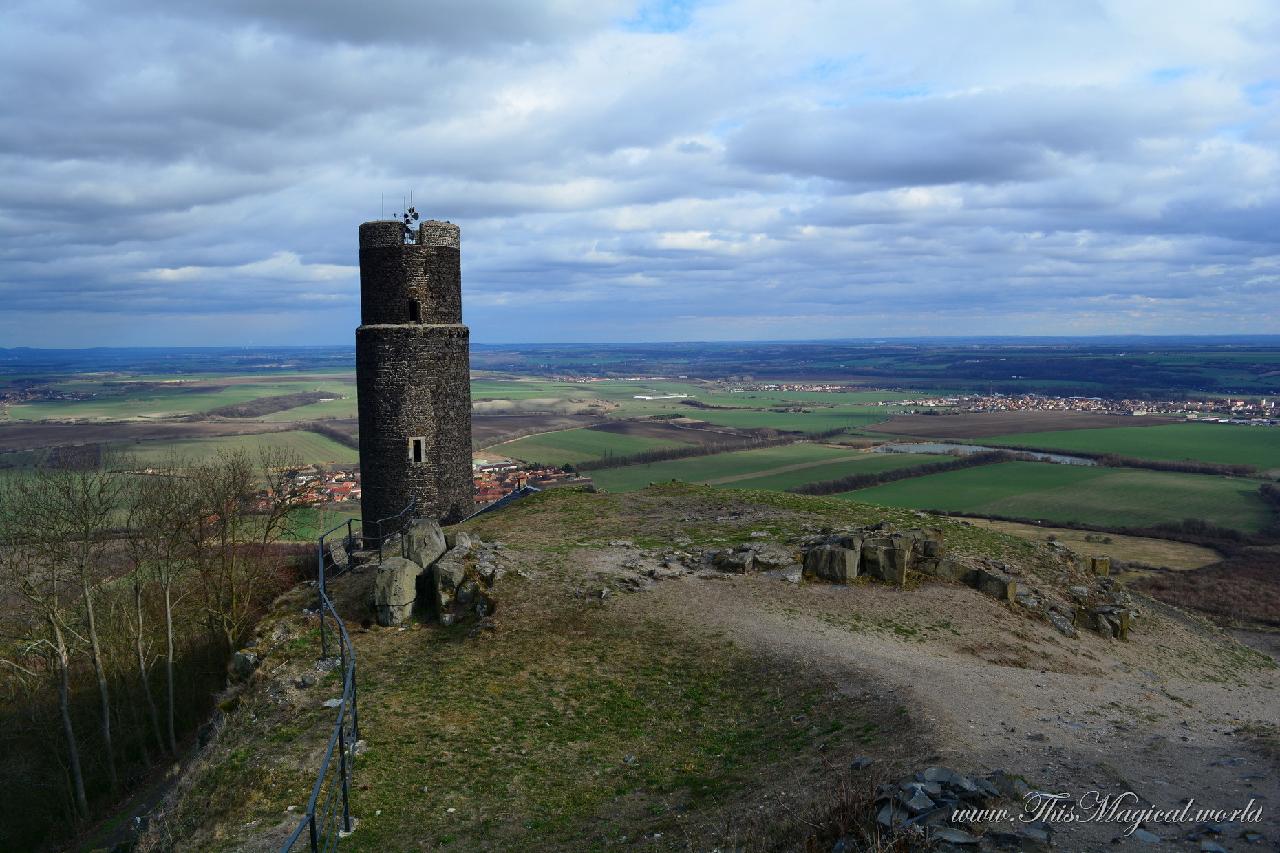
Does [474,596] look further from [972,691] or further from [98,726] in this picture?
[98,726]

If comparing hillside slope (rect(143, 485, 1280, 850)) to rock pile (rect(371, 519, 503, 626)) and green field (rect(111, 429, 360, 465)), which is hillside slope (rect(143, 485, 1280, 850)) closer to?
rock pile (rect(371, 519, 503, 626))

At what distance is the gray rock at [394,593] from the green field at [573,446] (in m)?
58.9

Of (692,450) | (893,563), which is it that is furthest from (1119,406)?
(893,563)

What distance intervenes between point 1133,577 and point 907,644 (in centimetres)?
3342

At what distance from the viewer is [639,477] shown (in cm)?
7075

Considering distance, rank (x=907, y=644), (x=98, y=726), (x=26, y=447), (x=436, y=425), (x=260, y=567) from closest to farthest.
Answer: (x=907, y=644) → (x=98, y=726) → (x=436, y=425) → (x=260, y=567) → (x=26, y=447)

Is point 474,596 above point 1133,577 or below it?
above

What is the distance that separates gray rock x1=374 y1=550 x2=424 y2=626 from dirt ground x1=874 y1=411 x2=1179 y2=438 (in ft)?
304

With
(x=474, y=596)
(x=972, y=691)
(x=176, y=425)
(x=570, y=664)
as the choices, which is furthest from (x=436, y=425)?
(x=176, y=425)

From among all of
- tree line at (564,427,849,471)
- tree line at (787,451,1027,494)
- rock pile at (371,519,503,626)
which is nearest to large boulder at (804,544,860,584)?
rock pile at (371,519,503,626)

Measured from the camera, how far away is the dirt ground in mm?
106562

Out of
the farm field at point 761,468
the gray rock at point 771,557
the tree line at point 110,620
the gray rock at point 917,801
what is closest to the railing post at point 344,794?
the gray rock at point 917,801

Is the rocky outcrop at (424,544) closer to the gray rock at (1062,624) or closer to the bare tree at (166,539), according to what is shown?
the bare tree at (166,539)

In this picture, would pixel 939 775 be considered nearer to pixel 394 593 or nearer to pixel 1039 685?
pixel 1039 685
